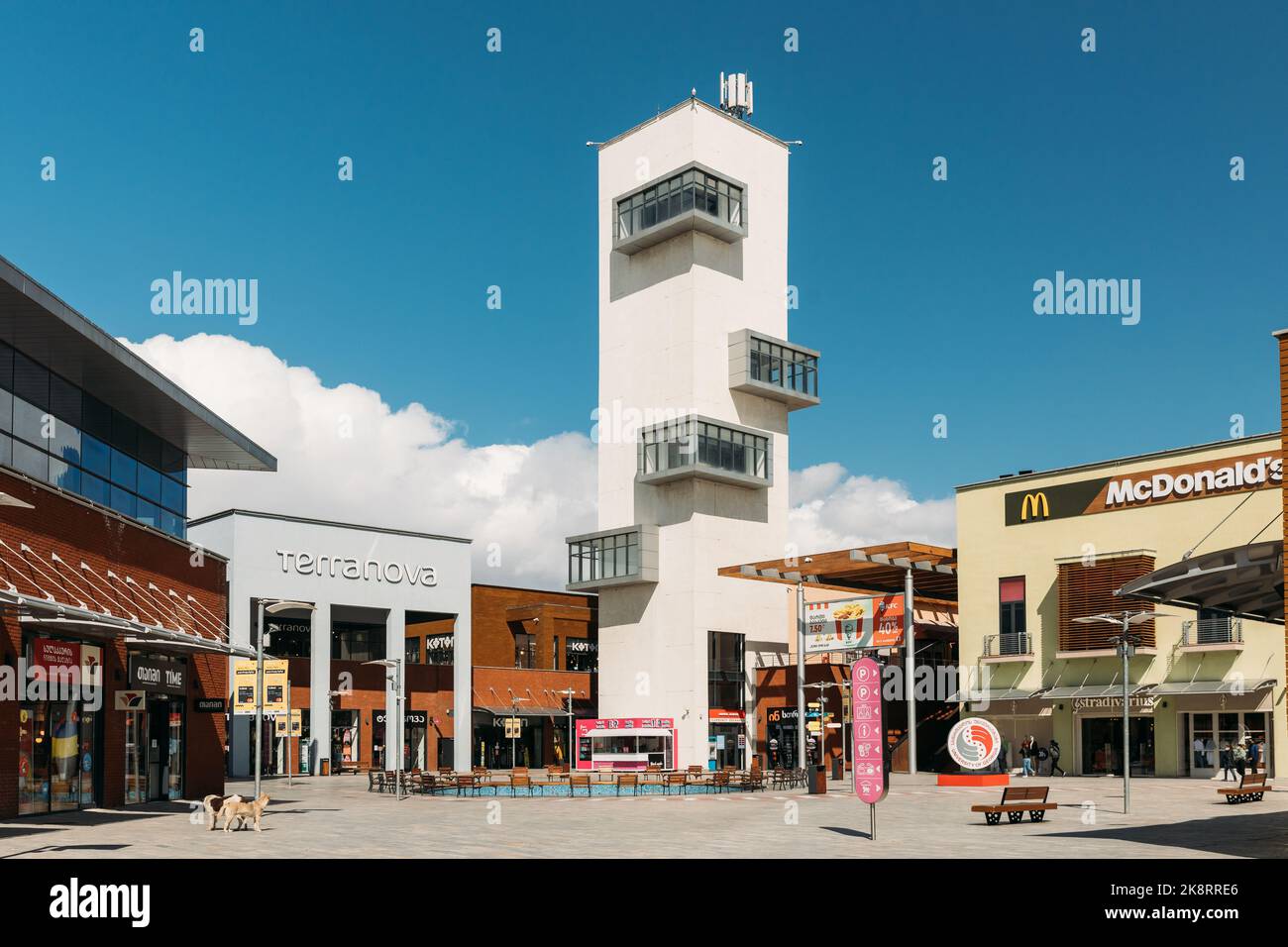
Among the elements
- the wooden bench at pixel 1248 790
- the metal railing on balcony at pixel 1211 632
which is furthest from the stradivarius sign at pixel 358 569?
the wooden bench at pixel 1248 790

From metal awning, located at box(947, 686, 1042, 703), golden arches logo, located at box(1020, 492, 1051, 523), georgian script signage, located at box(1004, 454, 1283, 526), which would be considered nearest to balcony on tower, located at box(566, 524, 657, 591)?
metal awning, located at box(947, 686, 1042, 703)

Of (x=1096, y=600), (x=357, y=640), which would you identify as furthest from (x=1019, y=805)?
(x=357, y=640)

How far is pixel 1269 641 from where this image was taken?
50000 millimetres

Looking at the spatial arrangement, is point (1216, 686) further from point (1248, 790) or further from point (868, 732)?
point (868, 732)

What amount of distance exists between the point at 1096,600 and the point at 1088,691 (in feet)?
12.0

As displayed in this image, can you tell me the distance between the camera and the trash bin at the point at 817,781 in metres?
42.1

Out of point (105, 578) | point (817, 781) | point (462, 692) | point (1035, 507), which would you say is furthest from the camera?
point (462, 692)

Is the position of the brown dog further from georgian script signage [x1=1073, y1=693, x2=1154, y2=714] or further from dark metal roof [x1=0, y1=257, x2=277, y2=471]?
georgian script signage [x1=1073, y1=693, x2=1154, y2=714]

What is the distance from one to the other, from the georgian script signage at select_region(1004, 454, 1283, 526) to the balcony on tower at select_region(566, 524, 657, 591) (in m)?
23.0

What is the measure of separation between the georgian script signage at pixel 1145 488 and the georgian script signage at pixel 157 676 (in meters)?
36.1

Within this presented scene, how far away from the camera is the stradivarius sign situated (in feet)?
227

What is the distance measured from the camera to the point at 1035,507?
191ft

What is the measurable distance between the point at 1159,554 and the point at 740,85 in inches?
1711

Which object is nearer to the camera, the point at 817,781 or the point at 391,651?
the point at 817,781
